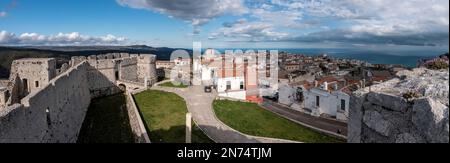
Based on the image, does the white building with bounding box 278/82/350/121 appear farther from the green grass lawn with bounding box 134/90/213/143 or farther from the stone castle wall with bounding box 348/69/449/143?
the stone castle wall with bounding box 348/69/449/143

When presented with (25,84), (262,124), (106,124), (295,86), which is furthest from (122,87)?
(262,124)

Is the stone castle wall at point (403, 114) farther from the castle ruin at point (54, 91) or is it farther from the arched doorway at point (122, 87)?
the arched doorway at point (122, 87)

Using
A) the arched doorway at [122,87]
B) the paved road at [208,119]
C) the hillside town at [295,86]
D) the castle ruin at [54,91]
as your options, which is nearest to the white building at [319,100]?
the hillside town at [295,86]

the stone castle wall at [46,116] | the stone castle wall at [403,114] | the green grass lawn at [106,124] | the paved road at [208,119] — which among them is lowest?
the green grass lawn at [106,124]

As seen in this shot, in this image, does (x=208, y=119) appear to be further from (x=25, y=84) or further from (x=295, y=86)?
(x=25, y=84)

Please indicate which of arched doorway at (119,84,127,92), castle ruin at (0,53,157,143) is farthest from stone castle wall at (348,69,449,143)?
arched doorway at (119,84,127,92)
